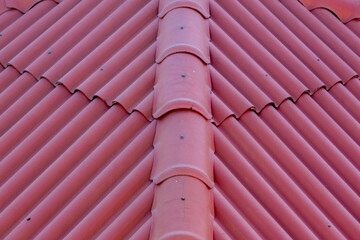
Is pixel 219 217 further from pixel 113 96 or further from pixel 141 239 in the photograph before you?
pixel 113 96

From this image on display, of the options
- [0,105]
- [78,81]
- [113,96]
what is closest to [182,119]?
[113,96]

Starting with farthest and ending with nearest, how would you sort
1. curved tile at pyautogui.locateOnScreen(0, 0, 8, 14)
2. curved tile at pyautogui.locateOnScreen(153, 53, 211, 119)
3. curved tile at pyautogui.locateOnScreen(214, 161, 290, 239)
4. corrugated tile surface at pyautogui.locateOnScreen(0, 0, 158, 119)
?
curved tile at pyautogui.locateOnScreen(0, 0, 8, 14) → corrugated tile surface at pyautogui.locateOnScreen(0, 0, 158, 119) → curved tile at pyautogui.locateOnScreen(153, 53, 211, 119) → curved tile at pyautogui.locateOnScreen(214, 161, 290, 239)

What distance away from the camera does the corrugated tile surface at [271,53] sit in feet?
11.2

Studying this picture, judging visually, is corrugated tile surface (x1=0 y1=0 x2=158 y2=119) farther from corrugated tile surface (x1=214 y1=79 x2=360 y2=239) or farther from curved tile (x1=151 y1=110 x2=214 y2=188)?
corrugated tile surface (x1=214 y1=79 x2=360 y2=239)

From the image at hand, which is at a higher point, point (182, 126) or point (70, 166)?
point (182, 126)

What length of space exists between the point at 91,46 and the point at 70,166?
3.34 feet

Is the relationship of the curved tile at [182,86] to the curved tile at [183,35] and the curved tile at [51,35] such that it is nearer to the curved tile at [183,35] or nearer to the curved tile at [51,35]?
the curved tile at [183,35]

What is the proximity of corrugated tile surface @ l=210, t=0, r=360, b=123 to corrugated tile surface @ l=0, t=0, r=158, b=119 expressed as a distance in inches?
18.5

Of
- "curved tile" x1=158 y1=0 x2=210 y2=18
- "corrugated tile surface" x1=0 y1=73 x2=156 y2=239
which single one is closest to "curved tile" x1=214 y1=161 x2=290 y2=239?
"corrugated tile surface" x1=0 y1=73 x2=156 y2=239

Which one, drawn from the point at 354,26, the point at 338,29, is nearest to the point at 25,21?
the point at 338,29

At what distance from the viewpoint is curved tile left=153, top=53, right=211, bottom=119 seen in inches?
120

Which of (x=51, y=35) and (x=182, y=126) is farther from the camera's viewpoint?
(x=51, y=35)

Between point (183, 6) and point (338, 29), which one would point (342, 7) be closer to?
point (338, 29)

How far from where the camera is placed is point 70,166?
3029 mm
